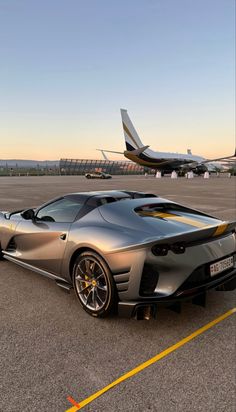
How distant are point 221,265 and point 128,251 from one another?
1099mm

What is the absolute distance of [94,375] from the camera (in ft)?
7.82

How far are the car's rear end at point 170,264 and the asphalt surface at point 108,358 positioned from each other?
35 centimetres

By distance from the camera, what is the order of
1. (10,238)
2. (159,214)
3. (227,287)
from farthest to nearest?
(10,238)
(159,214)
(227,287)

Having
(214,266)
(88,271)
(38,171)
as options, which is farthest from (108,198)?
(38,171)

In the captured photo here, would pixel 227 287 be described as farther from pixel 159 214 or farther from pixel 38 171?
pixel 38 171

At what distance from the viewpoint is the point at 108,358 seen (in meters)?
2.60

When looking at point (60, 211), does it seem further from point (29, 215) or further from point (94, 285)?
point (94, 285)

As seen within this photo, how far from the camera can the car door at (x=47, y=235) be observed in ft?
12.0

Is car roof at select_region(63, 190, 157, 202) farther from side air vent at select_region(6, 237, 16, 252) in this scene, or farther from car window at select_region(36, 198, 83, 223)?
side air vent at select_region(6, 237, 16, 252)

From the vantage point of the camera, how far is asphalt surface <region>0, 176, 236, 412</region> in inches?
84.3

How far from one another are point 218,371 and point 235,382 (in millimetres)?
151

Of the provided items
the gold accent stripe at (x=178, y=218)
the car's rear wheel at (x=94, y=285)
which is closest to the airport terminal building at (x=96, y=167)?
the gold accent stripe at (x=178, y=218)

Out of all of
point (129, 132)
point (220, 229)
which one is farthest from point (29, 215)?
point (129, 132)

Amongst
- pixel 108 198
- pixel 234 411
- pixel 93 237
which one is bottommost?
pixel 234 411
